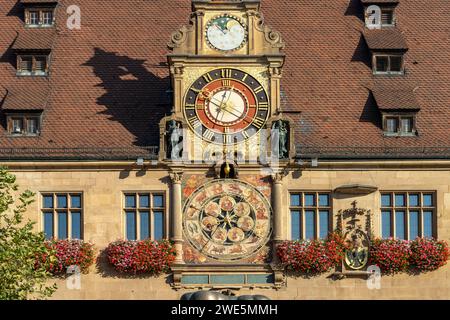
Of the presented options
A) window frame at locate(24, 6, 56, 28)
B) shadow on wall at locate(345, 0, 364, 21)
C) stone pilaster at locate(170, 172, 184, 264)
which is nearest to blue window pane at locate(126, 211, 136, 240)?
stone pilaster at locate(170, 172, 184, 264)

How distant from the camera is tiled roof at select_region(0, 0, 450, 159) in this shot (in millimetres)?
53781

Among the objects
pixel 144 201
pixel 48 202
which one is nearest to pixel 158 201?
pixel 144 201

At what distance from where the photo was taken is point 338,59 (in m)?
56.9

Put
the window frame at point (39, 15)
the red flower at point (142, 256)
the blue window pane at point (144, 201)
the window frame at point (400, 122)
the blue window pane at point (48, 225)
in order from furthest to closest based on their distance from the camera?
the window frame at point (39, 15) → the window frame at point (400, 122) → the blue window pane at point (144, 201) → the blue window pane at point (48, 225) → the red flower at point (142, 256)

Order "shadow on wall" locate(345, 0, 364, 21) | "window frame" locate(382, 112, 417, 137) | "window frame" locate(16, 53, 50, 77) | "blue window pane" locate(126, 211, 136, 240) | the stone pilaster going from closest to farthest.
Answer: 1. the stone pilaster
2. "blue window pane" locate(126, 211, 136, 240)
3. "window frame" locate(382, 112, 417, 137)
4. "window frame" locate(16, 53, 50, 77)
5. "shadow on wall" locate(345, 0, 364, 21)

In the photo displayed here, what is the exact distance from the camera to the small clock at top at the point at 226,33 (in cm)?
5294

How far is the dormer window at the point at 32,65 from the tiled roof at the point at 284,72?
0.25m

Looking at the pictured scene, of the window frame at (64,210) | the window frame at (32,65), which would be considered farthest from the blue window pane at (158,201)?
the window frame at (32,65)

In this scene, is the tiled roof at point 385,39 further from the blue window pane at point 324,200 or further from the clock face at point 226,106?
the blue window pane at point 324,200

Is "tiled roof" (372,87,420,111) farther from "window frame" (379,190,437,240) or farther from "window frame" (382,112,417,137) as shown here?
"window frame" (379,190,437,240)

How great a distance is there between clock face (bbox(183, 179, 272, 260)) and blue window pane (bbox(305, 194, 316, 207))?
1.26 m

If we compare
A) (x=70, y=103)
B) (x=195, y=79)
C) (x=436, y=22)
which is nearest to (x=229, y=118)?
(x=195, y=79)

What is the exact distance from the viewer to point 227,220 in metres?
52.4

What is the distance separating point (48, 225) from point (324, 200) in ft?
28.3
